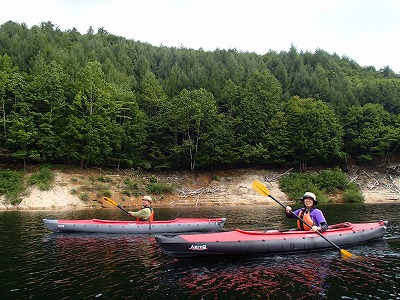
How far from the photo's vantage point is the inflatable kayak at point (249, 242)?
12.3 m

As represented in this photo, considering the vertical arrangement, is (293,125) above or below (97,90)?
below

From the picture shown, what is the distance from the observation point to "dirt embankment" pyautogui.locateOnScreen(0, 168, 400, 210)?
3588cm

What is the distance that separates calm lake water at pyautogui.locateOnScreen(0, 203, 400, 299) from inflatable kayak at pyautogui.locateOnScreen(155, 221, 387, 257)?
35cm

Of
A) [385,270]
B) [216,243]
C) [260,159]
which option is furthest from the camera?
[260,159]

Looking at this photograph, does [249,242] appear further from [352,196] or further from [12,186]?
[352,196]

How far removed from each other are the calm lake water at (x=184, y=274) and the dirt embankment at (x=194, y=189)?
20818 mm

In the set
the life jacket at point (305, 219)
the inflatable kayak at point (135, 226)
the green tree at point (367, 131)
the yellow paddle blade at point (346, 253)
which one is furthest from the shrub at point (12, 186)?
the green tree at point (367, 131)

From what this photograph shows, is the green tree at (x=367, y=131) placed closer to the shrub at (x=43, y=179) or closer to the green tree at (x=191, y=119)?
the green tree at (x=191, y=119)

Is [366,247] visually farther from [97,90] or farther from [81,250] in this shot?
[97,90]

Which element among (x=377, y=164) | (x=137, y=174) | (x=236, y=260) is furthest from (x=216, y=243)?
(x=377, y=164)

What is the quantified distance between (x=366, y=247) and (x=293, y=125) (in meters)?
37.4

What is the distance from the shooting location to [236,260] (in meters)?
12.6

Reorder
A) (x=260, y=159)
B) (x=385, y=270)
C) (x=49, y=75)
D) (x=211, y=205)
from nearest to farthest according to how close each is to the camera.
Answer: (x=385, y=270), (x=211, y=205), (x=49, y=75), (x=260, y=159)

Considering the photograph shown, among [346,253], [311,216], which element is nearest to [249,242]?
[311,216]
